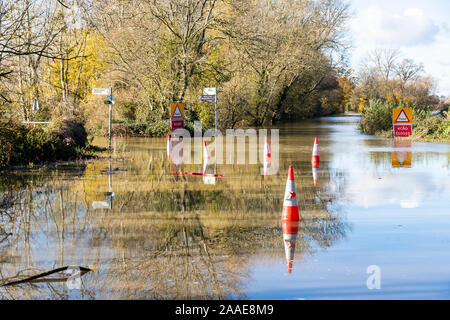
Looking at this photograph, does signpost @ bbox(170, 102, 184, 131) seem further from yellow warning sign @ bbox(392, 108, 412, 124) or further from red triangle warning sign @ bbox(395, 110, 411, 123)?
red triangle warning sign @ bbox(395, 110, 411, 123)

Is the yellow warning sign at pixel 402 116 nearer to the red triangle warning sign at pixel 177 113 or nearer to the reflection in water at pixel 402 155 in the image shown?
the reflection in water at pixel 402 155

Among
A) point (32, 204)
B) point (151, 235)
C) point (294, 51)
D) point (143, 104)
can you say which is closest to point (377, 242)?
point (151, 235)

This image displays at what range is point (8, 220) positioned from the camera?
9719 millimetres

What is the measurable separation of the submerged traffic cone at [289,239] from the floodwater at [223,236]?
0.08m

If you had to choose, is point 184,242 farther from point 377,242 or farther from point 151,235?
point 377,242

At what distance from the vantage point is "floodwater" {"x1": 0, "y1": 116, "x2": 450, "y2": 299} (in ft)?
19.7

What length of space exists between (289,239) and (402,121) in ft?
83.6

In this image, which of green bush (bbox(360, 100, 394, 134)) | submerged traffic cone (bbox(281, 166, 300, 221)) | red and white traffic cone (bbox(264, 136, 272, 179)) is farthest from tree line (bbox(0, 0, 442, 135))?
submerged traffic cone (bbox(281, 166, 300, 221))

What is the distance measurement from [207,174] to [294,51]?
3659 centimetres

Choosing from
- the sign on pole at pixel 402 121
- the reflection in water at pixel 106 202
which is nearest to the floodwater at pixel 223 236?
the reflection in water at pixel 106 202

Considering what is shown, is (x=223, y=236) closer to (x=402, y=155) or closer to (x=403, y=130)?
(x=402, y=155)

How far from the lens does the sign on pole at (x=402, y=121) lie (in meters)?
31.6

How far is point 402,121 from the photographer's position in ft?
105

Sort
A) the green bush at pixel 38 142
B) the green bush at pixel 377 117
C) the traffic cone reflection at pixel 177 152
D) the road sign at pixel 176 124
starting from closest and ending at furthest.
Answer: the green bush at pixel 38 142 < the traffic cone reflection at pixel 177 152 < the road sign at pixel 176 124 < the green bush at pixel 377 117
